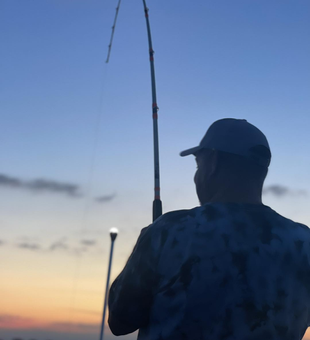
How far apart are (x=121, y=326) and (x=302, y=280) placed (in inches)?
50.5

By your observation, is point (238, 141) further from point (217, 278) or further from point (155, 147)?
point (155, 147)

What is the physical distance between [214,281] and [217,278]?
27 mm

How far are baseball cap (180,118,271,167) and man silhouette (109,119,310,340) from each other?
1.34 ft

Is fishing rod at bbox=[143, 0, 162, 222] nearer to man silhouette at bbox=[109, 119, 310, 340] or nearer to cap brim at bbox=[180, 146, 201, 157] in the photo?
cap brim at bbox=[180, 146, 201, 157]

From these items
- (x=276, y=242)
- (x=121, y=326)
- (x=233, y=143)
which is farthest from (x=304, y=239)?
(x=121, y=326)

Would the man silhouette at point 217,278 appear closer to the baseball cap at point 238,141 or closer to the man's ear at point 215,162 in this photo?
the man's ear at point 215,162

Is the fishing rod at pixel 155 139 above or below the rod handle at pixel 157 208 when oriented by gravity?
above

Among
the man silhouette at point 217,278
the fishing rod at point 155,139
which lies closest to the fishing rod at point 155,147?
the fishing rod at point 155,139

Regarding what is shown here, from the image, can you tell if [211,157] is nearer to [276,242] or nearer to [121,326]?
[276,242]

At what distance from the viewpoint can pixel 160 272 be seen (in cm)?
280

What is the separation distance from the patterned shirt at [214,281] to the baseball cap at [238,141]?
49cm

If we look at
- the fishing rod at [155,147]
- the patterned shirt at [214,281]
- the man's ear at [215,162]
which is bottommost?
the patterned shirt at [214,281]

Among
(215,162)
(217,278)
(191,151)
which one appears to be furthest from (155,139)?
(217,278)

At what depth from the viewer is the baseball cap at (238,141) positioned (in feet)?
10.8
